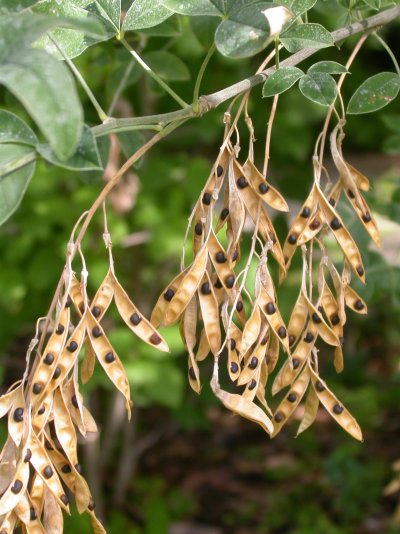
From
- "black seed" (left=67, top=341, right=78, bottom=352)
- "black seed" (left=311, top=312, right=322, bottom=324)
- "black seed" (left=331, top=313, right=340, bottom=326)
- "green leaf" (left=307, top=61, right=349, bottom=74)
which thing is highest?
"green leaf" (left=307, top=61, right=349, bottom=74)

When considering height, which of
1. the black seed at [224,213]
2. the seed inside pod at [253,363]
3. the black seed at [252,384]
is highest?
the black seed at [224,213]

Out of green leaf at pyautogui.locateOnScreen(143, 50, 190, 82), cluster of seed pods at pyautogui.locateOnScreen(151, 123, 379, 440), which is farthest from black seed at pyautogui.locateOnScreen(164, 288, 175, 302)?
green leaf at pyautogui.locateOnScreen(143, 50, 190, 82)

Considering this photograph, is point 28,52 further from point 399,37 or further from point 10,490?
point 399,37

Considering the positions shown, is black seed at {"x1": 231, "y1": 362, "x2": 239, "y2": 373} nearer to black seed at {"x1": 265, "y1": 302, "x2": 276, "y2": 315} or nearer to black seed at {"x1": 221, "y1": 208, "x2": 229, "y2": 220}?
black seed at {"x1": 265, "y1": 302, "x2": 276, "y2": 315}

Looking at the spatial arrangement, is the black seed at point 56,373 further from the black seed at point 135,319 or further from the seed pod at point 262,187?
the seed pod at point 262,187

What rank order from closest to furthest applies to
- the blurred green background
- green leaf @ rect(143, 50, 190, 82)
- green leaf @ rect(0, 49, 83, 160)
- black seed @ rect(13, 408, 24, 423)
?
green leaf @ rect(0, 49, 83, 160) → black seed @ rect(13, 408, 24, 423) → green leaf @ rect(143, 50, 190, 82) → the blurred green background

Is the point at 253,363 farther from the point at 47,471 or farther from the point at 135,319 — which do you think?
the point at 47,471

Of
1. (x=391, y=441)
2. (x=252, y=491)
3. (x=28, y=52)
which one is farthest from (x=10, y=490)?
(x=391, y=441)

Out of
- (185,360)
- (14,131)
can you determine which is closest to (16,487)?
(14,131)

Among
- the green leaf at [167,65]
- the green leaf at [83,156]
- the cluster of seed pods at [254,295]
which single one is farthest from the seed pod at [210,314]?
the green leaf at [167,65]
